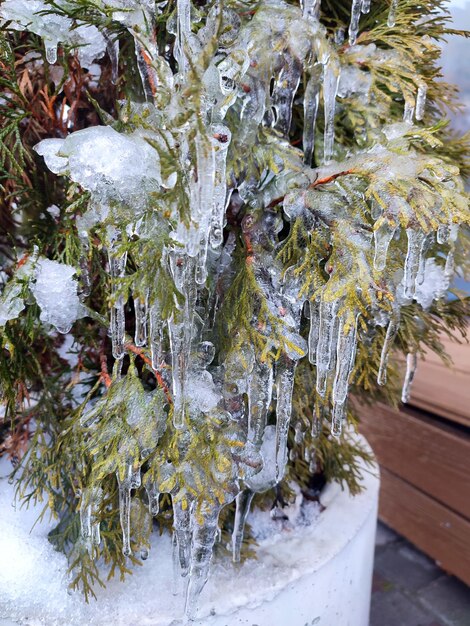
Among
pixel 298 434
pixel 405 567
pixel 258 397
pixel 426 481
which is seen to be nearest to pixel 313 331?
pixel 258 397

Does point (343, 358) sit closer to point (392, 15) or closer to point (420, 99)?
point (420, 99)

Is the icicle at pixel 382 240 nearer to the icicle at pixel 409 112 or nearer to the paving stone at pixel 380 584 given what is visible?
the icicle at pixel 409 112

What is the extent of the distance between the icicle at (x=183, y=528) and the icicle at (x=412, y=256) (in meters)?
0.56

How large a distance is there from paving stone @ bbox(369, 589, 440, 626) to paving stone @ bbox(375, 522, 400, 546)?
339 millimetres

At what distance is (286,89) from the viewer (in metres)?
1.08

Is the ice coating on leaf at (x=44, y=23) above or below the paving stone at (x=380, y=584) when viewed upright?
above

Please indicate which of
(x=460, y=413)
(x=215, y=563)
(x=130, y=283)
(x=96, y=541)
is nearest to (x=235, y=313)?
(x=130, y=283)

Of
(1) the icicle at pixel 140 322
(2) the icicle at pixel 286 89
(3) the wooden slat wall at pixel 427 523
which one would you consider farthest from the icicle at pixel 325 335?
(3) the wooden slat wall at pixel 427 523

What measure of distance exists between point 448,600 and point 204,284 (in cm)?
208

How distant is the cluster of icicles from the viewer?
33.2 inches

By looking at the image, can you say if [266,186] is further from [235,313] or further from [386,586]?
[386,586]

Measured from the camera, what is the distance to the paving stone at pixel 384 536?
2.75m

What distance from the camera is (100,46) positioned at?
1.07 m

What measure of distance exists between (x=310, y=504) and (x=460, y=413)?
3.53 ft
